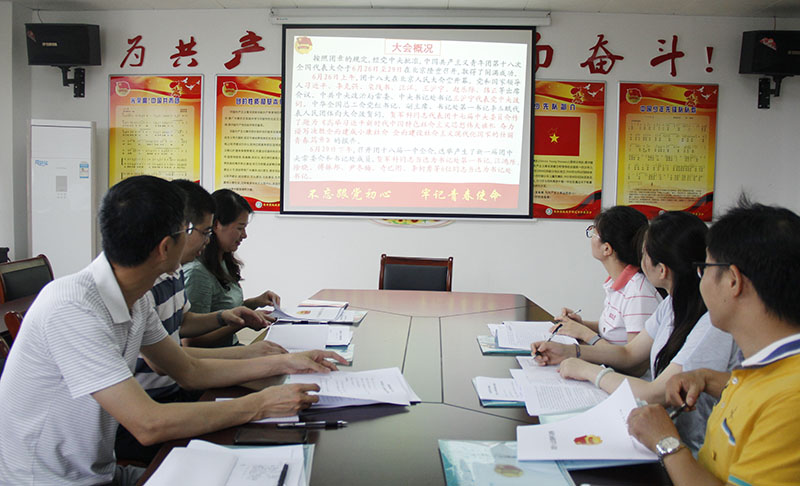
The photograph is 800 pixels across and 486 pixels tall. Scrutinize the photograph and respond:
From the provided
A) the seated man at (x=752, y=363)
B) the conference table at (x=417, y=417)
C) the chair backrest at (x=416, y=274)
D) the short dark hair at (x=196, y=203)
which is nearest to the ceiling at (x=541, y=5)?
the chair backrest at (x=416, y=274)

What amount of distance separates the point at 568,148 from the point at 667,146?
69 centimetres

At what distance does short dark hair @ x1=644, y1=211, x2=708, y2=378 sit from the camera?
138cm

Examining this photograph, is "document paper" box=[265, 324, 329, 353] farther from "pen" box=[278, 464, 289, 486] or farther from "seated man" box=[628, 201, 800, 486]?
"seated man" box=[628, 201, 800, 486]

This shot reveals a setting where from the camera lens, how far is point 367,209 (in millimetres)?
3938

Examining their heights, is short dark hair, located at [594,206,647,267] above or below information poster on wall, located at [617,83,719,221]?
below

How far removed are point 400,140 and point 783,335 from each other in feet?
10.5

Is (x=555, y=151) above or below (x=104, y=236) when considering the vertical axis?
above

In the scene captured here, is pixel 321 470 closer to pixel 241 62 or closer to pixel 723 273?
pixel 723 273

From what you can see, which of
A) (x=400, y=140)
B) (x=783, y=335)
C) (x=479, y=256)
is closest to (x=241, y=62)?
(x=400, y=140)

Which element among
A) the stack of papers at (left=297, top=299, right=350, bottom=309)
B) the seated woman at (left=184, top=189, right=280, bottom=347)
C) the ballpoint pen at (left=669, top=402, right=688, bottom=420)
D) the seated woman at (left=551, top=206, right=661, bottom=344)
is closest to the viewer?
the ballpoint pen at (left=669, top=402, right=688, bottom=420)

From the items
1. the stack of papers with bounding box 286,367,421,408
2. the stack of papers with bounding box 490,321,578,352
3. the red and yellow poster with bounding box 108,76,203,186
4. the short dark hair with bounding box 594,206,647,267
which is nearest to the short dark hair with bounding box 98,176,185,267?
the stack of papers with bounding box 286,367,421,408

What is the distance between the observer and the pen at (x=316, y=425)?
1.09m

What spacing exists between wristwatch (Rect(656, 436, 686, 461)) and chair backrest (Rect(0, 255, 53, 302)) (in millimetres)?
2128

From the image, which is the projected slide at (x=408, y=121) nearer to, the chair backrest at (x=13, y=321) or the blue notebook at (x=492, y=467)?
the chair backrest at (x=13, y=321)
